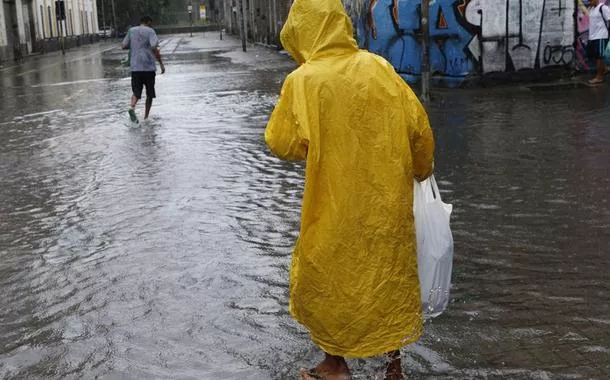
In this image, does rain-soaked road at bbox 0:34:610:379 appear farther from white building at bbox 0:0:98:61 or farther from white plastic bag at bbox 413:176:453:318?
white building at bbox 0:0:98:61

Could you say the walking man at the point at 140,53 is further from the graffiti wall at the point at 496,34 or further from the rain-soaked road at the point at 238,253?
the graffiti wall at the point at 496,34

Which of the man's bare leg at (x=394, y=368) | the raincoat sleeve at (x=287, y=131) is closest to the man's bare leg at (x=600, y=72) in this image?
the man's bare leg at (x=394, y=368)

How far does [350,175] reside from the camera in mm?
3016

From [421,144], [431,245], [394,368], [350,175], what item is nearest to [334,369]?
[394,368]

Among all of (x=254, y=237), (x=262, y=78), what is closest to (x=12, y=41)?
(x=262, y=78)

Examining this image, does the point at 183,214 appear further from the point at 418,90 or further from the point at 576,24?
the point at 576,24

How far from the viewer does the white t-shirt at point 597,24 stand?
523 inches

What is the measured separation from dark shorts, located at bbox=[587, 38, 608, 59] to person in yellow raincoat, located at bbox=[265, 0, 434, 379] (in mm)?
12122

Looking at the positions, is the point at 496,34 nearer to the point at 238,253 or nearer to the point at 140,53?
the point at 140,53

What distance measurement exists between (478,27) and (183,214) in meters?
9.39

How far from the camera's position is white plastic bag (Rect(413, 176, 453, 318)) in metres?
3.20

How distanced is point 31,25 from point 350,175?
4360cm

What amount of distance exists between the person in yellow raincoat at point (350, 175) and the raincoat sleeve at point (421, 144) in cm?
1

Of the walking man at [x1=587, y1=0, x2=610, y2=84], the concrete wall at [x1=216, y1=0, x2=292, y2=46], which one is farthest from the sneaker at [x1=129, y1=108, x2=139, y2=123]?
the concrete wall at [x1=216, y1=0, x2=292, y2=46]
